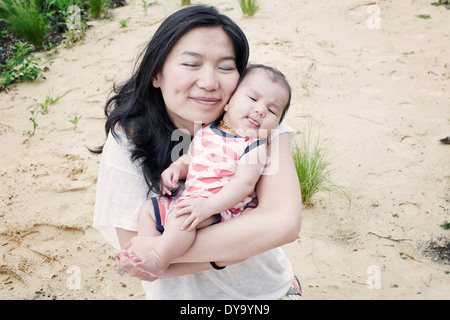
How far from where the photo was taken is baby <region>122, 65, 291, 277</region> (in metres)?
1.49

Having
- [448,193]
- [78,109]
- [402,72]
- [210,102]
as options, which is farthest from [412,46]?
[210,102]

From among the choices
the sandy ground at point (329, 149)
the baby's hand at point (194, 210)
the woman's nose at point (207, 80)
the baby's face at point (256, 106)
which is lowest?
the sandy ground at point (329, 149)

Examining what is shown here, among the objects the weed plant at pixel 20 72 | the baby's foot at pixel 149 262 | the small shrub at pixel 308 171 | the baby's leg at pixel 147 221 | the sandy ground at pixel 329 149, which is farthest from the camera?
the weed plant at pixel 20 72

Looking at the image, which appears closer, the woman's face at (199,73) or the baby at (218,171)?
the baby at (218,171)

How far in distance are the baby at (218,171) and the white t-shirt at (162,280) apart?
9 centimetres

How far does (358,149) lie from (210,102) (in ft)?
7.89

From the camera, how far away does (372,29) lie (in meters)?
5.48

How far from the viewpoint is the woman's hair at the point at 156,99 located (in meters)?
1.67

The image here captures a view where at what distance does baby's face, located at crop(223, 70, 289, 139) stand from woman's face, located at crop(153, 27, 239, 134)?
0.22 ft

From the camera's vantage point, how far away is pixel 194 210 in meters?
1.50

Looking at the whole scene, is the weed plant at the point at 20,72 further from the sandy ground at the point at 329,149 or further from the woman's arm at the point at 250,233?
the woman's arm at the point at 250,233

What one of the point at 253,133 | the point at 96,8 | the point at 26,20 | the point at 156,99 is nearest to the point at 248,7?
the point at 96,8

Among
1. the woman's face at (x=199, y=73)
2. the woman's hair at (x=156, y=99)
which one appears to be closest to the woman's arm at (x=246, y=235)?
the woman's hair at (x=156, y=99)
